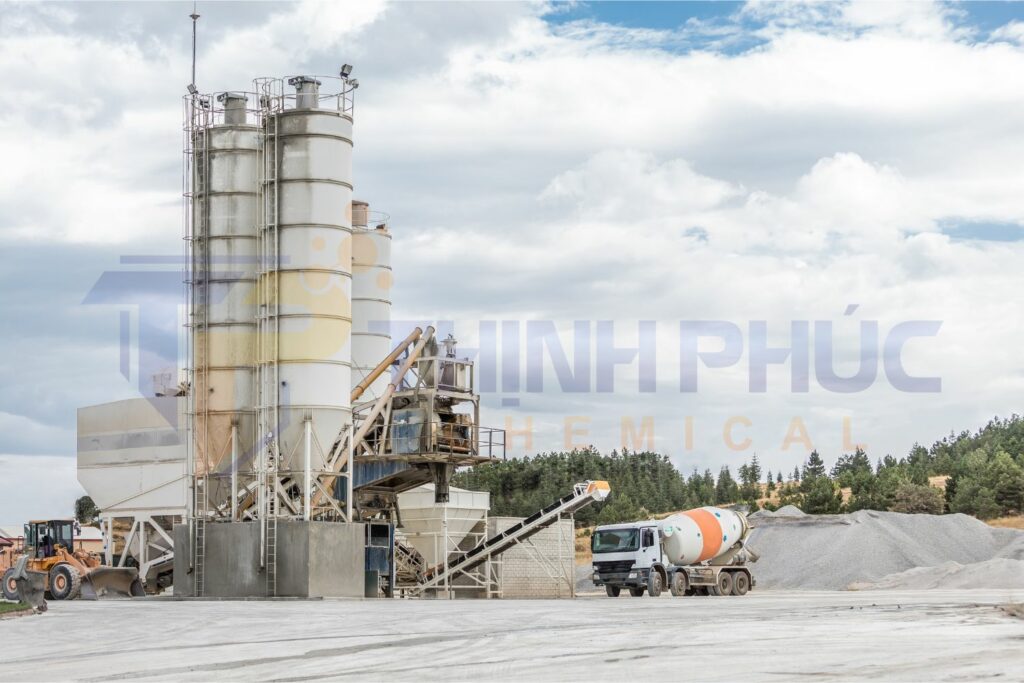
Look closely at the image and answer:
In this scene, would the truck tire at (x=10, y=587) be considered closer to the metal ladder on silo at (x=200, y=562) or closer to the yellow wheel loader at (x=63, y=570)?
the yellow wheel loader at (x=63, y=570)

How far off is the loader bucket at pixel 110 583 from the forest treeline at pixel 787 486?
39.6 meters

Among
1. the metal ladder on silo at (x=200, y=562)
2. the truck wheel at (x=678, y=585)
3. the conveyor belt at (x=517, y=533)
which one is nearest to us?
the metal ladder on silo at (x=200, y=562)

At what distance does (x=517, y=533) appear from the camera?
1907 inches

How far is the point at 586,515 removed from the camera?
330 feet

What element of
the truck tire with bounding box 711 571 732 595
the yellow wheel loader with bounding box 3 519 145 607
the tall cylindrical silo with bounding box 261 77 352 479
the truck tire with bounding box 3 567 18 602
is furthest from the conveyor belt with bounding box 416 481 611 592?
the truck tire with bounding box 3 567 18 602

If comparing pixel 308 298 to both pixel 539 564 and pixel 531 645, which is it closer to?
pixel 539 564

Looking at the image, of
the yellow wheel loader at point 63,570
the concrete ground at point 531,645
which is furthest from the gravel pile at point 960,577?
the yellow wheel loader at point 63,570

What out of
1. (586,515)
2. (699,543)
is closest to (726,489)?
(586,515)

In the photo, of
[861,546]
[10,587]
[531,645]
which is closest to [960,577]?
[861,546]

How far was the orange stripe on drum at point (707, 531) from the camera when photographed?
46000 millimetres

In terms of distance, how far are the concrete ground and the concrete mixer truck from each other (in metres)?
15.4

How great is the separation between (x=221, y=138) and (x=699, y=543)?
22632 millimetres

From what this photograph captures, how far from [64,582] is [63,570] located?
1.32ft

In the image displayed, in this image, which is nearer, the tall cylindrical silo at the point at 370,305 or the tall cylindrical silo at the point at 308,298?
the tall cylindrical silo at the point at 308,298
